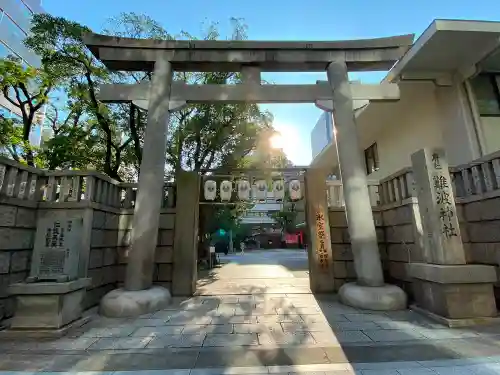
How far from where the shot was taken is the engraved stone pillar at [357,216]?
568 centimetres

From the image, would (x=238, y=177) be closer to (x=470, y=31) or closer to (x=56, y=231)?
(x=56, y=231)

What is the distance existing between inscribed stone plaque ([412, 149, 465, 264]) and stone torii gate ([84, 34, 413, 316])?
4.05 ft

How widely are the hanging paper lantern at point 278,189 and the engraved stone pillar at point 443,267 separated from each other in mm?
4163

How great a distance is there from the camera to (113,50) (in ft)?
23.7

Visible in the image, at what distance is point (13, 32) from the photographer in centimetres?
2136

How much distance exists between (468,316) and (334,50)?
284 inches

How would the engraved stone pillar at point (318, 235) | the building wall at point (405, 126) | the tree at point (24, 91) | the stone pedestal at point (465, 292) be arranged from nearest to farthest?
the stone pedestal at point (465, 292) → the engraved stone pillar at point (318, 235) → the building wall at point (405, 126) → the tree at point (24, 91)

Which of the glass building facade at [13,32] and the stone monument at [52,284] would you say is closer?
the stone monument at [52,284]

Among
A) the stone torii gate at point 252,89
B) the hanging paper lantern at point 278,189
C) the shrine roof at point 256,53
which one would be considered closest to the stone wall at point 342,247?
the stone torii gate at point 252,89

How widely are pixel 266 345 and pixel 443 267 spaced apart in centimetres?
352

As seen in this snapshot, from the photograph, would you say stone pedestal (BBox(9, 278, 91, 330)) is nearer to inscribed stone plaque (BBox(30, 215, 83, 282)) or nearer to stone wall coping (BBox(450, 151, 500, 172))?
inscribed stone plaque (BBox(30, 215, 83, 282))

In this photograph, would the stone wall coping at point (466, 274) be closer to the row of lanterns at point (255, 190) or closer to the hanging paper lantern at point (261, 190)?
the row of lanterns at point (255, 190)

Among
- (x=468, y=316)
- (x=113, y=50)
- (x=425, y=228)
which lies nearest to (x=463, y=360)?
(x=468, y=316)

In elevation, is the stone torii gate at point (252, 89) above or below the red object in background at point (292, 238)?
above
